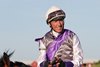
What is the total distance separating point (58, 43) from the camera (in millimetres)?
6930

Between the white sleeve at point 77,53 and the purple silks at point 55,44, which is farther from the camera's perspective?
the purple silks at point 55,44

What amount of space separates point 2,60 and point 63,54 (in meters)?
1.26

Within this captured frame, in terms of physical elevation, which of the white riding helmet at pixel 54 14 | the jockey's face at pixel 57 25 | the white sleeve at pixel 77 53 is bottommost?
the white sleeve at pixel 77 53

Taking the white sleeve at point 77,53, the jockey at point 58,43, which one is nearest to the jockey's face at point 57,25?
the jockey at point 58,43

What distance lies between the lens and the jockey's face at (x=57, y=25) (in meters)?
6.85

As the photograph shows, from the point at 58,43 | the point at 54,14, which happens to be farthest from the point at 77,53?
the point at 54,14

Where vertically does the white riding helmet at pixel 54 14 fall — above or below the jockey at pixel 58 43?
above

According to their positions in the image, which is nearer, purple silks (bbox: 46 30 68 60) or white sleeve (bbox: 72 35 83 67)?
white sleeve (bbox: 72 35 83 67)

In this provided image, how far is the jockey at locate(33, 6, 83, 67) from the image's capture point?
6852 millimetres

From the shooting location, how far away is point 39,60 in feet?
23.0

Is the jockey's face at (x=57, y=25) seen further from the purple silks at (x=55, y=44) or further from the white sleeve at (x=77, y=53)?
the white sleeve at (x=77, y=53)

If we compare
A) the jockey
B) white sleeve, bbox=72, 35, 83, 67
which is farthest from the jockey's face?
white sleeve, bbox=72, 35, 83, 67

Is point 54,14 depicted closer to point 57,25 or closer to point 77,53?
point 57,25

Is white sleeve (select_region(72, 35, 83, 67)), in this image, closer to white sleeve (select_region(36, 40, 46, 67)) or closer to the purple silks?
the purple silks
